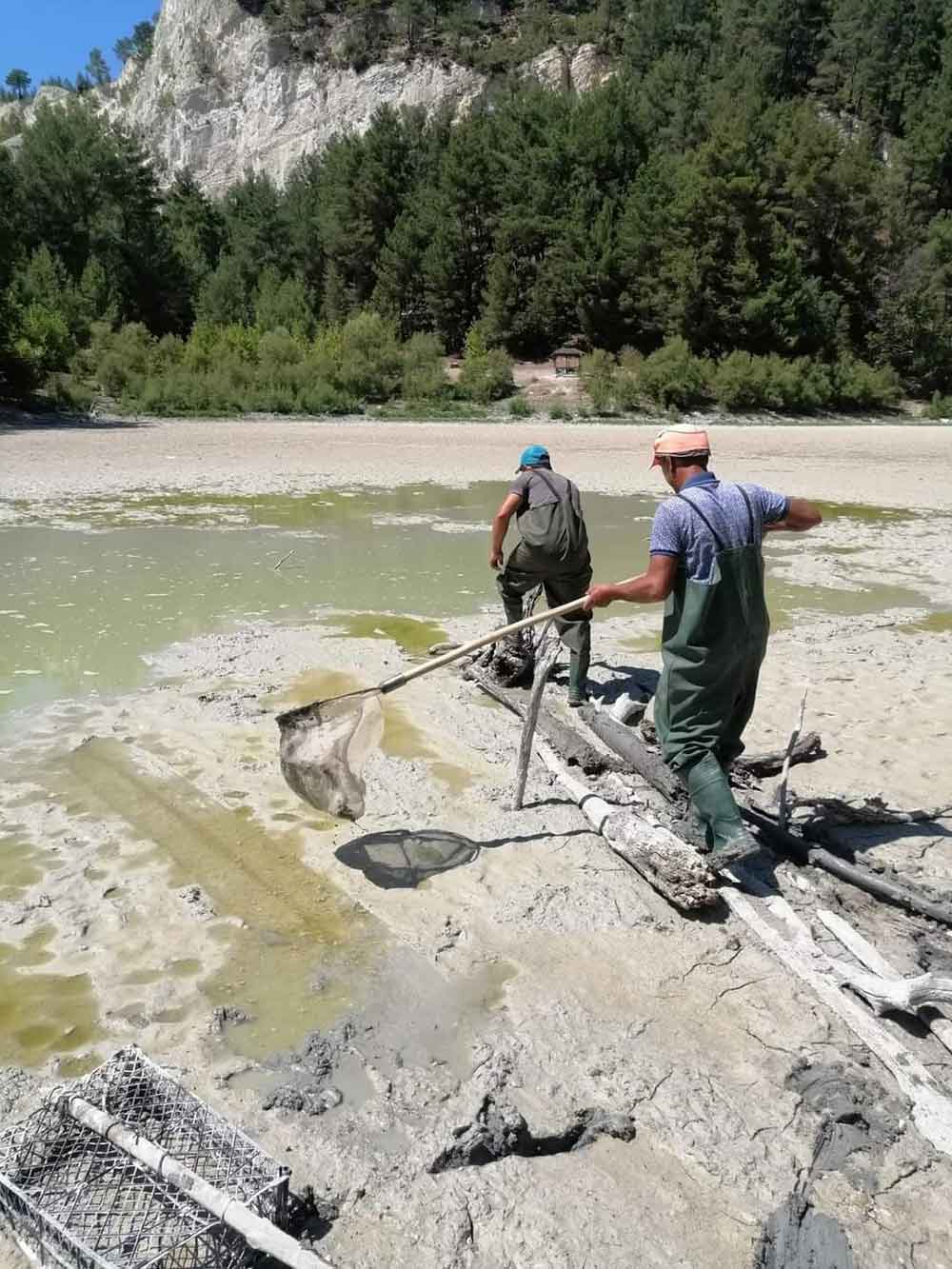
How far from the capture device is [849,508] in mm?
17172

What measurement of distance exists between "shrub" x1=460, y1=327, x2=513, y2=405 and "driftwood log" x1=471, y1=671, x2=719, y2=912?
37.2 metres

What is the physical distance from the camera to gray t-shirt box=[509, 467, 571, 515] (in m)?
6.56

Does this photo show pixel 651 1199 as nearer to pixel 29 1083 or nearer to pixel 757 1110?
pixel 757 1110

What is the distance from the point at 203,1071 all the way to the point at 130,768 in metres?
2.72

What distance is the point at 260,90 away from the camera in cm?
9800

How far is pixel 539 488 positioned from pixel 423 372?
119 feet

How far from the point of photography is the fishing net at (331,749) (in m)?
4.53

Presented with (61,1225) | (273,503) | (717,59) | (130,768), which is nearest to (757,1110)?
(61,1225)

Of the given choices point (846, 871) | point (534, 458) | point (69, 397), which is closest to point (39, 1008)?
point (846, 871)

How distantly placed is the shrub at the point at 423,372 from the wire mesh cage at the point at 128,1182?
39.0m

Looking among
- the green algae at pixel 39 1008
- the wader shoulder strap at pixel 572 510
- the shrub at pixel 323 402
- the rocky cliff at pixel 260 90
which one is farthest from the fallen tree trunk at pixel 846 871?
the rocky cliff at pixel 260 90

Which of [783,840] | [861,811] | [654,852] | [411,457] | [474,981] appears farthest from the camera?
[411,457]

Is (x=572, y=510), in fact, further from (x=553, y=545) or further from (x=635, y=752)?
(x=635, y=752)

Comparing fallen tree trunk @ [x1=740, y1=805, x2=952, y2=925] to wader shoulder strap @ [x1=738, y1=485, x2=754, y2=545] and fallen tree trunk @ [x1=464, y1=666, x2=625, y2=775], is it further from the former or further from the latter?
wader shoulder strap @ [x1=738, y1=485, x2=754, y2=545]
